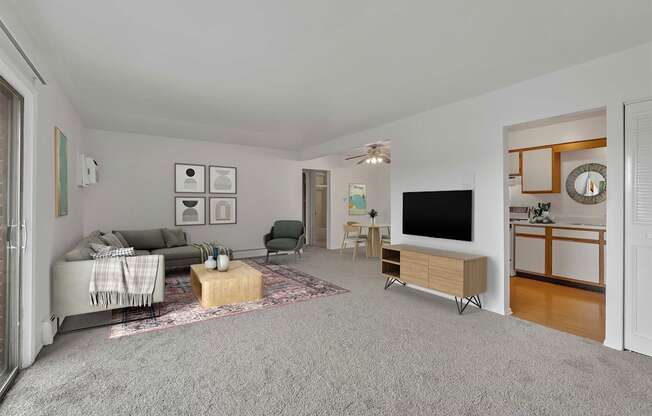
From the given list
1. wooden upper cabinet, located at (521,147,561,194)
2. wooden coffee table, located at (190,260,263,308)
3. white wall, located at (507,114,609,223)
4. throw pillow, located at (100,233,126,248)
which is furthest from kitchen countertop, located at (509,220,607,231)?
throw pillow, located at (100,233,126,248)

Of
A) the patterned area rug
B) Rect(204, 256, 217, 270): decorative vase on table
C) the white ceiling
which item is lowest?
the patterned area rug

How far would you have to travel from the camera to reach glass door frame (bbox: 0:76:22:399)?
2396 mm

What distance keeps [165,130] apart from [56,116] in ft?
8.02

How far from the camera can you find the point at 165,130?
5.84 m

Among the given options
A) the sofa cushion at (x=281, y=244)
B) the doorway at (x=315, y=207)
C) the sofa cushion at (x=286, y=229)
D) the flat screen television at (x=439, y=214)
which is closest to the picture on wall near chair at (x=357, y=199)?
the doorway at (x=315, y=207)

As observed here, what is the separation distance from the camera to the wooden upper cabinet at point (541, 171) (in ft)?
17.2

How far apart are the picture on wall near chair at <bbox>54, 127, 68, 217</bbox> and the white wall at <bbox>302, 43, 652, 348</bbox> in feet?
13.4

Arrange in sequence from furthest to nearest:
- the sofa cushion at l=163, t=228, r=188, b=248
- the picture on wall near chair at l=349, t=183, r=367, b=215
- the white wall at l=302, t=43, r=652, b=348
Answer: the picture on wall near chair at l=349, t=183, r=367, b=215, the sofa cushion at l=163, t=228, r=188, b=248, the white wall at l=302, t=43, r=652, b=348

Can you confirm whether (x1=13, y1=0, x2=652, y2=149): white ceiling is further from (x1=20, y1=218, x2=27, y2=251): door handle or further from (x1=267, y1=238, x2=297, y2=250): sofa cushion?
(x1=267, y1=238, x2=297, y2=250): sofa cushion

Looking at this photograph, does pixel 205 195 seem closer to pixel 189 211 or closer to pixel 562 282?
pixel 189 211

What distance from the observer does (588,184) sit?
197 inches

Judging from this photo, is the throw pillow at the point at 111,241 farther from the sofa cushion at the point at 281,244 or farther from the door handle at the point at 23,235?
the sofa cushion at the point at 281,244

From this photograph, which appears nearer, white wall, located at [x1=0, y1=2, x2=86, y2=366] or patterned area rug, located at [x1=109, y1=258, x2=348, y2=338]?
white wall, located at [x1=0, y1=2, x2=86, y2=366]

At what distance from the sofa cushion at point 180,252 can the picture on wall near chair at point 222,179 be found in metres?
1.70
